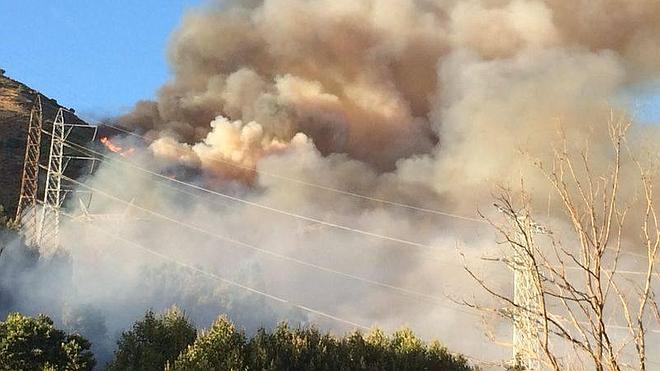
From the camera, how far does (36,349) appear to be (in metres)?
27.0

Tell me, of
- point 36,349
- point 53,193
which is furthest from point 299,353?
point 53,193

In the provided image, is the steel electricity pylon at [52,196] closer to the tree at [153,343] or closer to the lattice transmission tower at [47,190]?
the lattice transmission tower at [47,190]

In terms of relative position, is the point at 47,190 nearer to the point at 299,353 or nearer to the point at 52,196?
the point at 52,196

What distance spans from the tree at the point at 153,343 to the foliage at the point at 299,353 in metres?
2.71

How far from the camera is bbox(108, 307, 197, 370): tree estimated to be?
24562mm

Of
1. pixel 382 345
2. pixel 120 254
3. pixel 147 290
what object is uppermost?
pixel 120 254

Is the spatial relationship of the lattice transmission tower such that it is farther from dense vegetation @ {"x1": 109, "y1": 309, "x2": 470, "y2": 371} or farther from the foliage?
the foliage

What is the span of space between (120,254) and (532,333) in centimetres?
6789

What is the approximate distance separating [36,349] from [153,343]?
465 cm

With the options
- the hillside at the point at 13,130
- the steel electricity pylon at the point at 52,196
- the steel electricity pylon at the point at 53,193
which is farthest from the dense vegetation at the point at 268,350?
the hillside at the point at 13,130

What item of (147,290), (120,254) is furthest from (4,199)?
(147,290)

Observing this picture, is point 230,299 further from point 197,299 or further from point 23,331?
point 23,331

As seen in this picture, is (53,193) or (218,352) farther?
(53,193)

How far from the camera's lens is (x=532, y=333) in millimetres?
6113
